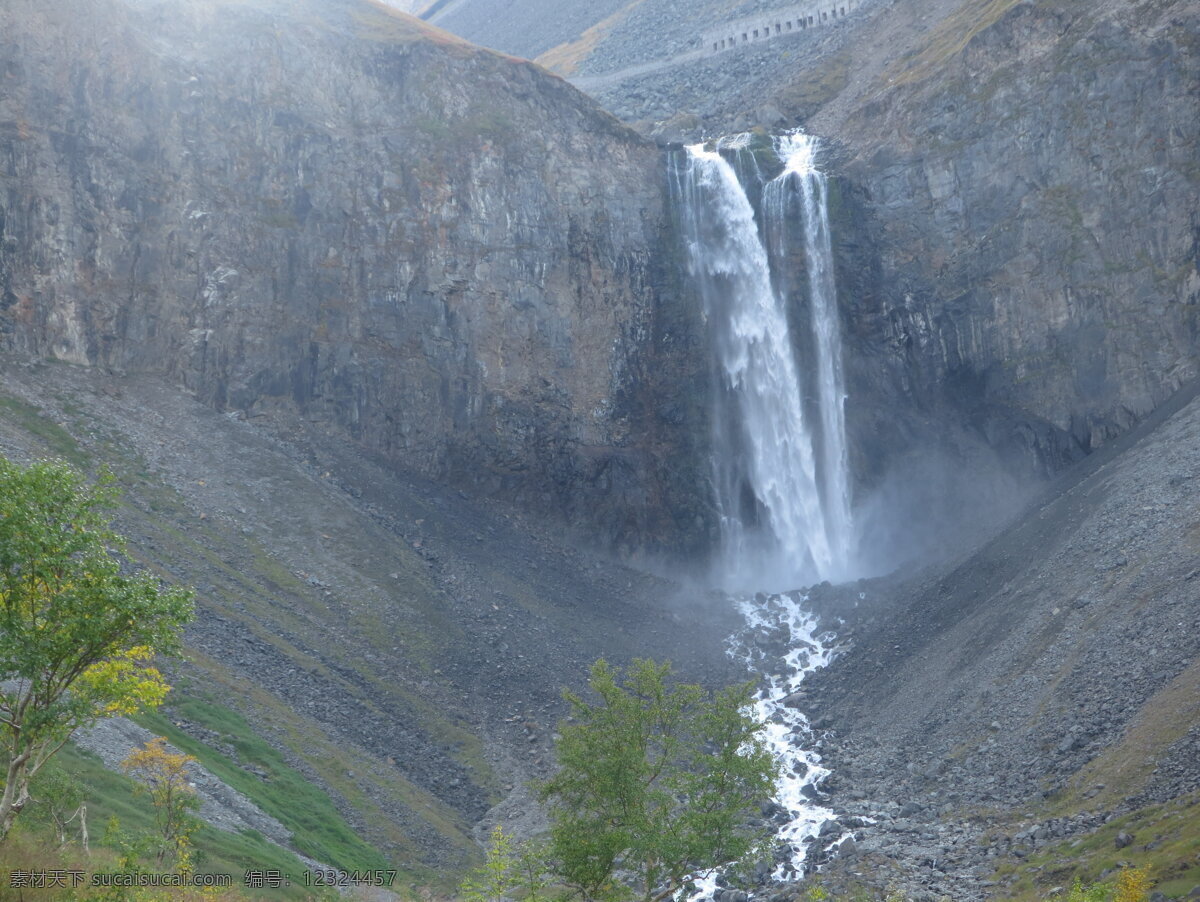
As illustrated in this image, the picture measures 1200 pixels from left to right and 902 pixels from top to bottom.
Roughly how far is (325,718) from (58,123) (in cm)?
3707

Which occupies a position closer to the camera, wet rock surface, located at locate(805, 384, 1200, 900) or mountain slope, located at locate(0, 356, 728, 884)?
wet rock surface, located at locate(805, 384, 1200, 900)

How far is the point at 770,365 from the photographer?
7006 cm

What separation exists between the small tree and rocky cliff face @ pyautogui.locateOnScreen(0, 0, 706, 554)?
34559 mm

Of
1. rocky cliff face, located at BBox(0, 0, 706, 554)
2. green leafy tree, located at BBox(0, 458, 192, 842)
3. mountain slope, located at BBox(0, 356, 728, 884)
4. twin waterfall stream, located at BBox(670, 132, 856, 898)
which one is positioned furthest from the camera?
twin waterfall stream, located at BBox(670, 132, 856, 898)

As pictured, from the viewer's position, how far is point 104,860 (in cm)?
2011

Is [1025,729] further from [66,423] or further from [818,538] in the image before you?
[66,423]

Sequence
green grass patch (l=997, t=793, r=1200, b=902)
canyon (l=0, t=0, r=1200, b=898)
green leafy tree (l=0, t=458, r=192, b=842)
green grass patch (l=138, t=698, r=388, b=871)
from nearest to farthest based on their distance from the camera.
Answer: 1. green leafy tree (l=0, t=458, r=192, b=842)
2. green grass patch (l=997, t=793, r=1200, b=902)
3. green grass patch (l=138, t=698, r=388, b=871)
4. canyon (l=0, t=0, r=1200, b=898)

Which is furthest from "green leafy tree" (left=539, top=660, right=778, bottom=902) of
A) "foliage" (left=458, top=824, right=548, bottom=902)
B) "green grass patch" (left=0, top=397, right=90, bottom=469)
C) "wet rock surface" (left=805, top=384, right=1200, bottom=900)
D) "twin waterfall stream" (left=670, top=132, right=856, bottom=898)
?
"twin waterfall stream" (left=670, top=132, right=856, bottom=898)

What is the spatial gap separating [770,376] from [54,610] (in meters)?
57.4

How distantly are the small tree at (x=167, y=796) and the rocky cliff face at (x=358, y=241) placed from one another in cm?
3456

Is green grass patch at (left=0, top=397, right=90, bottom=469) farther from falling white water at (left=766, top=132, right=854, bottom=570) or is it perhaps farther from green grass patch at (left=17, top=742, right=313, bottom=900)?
falling white water at (left=766, top=132, right=854, bottom=570)

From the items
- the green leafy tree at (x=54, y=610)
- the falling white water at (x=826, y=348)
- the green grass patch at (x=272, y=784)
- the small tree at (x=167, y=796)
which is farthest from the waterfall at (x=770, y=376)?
the green leafy tree at (x=54, y=610)

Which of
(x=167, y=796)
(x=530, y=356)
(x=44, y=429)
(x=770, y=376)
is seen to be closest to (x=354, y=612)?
(x=44, y=429)

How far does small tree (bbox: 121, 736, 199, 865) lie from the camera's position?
23922 mm
